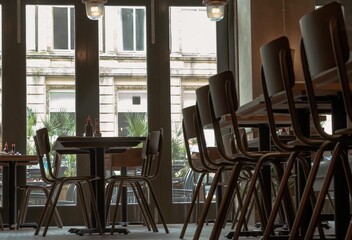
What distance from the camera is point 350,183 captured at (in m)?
3.01

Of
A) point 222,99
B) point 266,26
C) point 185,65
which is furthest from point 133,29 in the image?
point 222,99

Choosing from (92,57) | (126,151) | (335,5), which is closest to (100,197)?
(126,151)

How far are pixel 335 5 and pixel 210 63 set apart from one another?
266 inches

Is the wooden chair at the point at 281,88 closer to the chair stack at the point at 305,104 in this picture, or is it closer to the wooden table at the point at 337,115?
the chair stack at the point at 305,104

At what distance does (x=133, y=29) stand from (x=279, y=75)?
6.21 m

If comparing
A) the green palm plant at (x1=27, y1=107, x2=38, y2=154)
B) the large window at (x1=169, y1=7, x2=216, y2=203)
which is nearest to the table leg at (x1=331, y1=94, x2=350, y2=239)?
the large window at (x1=169, y1=7, x2=216, y2=203)

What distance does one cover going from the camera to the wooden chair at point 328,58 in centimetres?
268

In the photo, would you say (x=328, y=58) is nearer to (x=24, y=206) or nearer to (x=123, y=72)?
(x=24, y=206)

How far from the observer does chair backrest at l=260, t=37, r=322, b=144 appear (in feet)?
10.2

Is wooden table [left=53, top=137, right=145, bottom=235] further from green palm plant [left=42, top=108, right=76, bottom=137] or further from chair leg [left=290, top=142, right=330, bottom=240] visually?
chair leg [left=290, top=142, right=330, bottom=240]

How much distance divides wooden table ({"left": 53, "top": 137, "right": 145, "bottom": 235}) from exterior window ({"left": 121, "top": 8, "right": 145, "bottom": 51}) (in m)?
2.86

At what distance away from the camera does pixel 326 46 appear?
9.15 ft

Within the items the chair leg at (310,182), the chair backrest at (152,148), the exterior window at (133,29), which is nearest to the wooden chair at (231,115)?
the chair leg at (310,182)

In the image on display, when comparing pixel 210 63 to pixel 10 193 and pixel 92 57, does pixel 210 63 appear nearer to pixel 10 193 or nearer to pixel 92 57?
pixel 92 57
